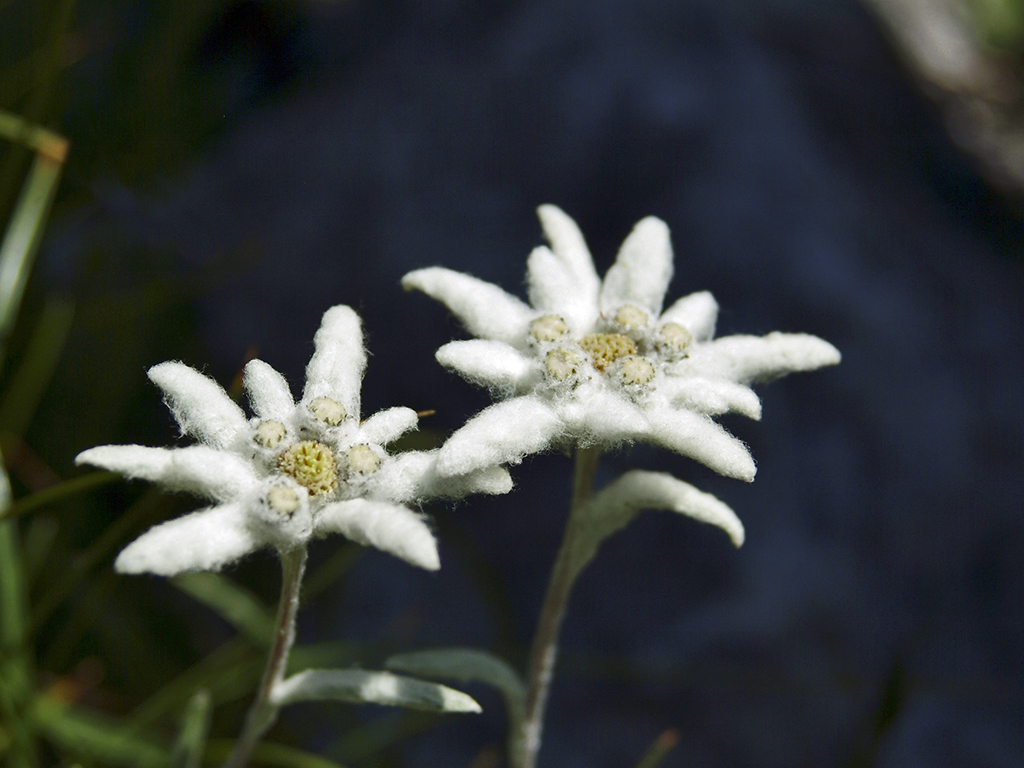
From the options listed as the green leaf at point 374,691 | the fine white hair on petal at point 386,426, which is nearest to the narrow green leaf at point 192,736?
the green leaf at point 374,691

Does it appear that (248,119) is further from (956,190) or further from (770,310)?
(956,190)

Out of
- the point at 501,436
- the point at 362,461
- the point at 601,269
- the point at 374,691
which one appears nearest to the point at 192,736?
the point at 374,691

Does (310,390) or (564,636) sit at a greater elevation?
(310,390)

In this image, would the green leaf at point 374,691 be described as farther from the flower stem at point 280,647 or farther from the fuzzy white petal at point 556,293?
the fuzzy white petal at point 556,293

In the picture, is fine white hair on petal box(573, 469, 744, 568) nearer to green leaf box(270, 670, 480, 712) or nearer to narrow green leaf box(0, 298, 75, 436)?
green leaf box(270, 670, 480, 712)

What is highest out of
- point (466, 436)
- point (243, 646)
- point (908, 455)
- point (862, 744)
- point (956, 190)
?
point (956, 190)

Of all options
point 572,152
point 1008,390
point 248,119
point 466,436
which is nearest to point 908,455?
point 1008,390

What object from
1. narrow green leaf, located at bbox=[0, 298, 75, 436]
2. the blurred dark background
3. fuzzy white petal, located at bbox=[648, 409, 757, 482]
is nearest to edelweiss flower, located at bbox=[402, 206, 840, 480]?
fuzzy white petal, located at bbox=[648, 409, 757, 482]
